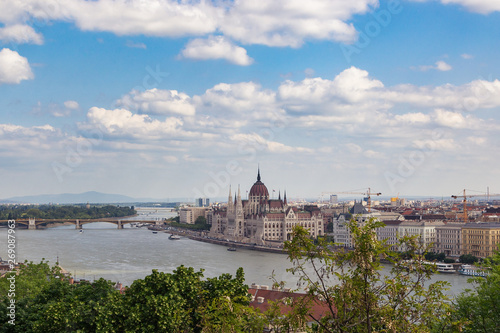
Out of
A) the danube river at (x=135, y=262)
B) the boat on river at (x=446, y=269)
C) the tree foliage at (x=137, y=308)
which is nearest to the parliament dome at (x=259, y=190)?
the danube river at (x=135, y=262)

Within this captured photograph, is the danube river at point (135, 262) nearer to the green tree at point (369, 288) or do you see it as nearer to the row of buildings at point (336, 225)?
the row of buildings at point (336, 225)

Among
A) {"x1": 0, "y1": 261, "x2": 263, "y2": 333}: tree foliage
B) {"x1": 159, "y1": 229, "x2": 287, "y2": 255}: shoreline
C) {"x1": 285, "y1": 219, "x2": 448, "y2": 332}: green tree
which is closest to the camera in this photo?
{"x1": 285, "y1": 219, "x2": 448, "y2": 332}: green tree

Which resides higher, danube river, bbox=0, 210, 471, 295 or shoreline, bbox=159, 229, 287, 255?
danube river, bbox=0, 210, 471, 295

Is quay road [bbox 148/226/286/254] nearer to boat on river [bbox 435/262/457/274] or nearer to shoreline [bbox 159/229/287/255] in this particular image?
shoreline [bbox 159/229/287/255]

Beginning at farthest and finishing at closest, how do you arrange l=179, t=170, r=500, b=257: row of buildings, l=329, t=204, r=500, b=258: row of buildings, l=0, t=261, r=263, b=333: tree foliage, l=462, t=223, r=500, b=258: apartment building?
l=179, t=170, r=500, b=257: row of buildings
l=329, t=204, r=500, b=258: row of buildings
l=462, t=223, r=500, b=258: apartment building
l=0, t=261, r=263, b=333: tree foliage

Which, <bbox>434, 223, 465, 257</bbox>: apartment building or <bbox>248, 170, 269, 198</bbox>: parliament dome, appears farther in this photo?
<bbox>248, 170, 269, 198</bbox>: parliament dome

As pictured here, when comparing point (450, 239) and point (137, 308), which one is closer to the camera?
point (137, 308)

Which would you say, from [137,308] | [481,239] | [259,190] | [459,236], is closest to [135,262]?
[459,236]

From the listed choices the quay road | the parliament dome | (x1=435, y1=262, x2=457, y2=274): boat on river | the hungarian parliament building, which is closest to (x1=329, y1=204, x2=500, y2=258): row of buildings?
(x1=435, y1=262, x2=457, y2=274): boat on river

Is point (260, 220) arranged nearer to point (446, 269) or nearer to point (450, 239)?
point (450, 239)
